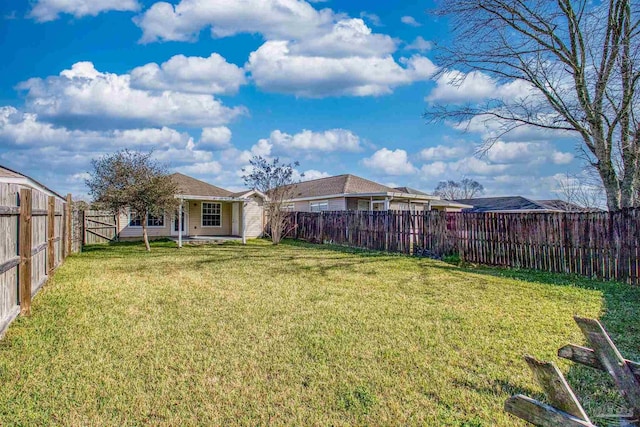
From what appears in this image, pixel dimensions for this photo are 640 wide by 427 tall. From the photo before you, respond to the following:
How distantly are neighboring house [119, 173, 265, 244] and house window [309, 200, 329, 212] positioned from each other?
3.47 meters

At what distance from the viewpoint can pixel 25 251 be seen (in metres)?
5.16

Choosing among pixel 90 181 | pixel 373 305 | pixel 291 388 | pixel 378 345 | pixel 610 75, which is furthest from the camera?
pixel 90 181

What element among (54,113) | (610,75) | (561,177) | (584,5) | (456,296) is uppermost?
(584,5)

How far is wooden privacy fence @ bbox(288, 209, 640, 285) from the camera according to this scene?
27.2 feet

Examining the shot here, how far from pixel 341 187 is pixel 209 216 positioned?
7582mm

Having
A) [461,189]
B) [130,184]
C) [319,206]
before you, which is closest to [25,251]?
[130,184]

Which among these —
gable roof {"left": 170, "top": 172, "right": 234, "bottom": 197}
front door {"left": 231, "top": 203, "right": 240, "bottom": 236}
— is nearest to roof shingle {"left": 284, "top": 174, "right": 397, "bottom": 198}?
front door {"left": 231, "top": 203, "right": 240, "bottom": 236}

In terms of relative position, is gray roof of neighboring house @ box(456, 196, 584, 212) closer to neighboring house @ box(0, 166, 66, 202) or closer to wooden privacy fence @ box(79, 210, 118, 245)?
wooden privacy fence @ box(79, 210, 118, 245)

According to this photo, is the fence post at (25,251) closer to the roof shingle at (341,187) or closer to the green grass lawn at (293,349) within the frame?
the green grass lawn at (293,349)

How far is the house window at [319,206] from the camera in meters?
22.1

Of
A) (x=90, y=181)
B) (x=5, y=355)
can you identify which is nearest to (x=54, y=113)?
(x=90, y=181)

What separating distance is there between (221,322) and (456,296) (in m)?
4.14

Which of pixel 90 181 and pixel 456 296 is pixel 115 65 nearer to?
pixel 90 181

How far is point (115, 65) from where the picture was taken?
522 inches
